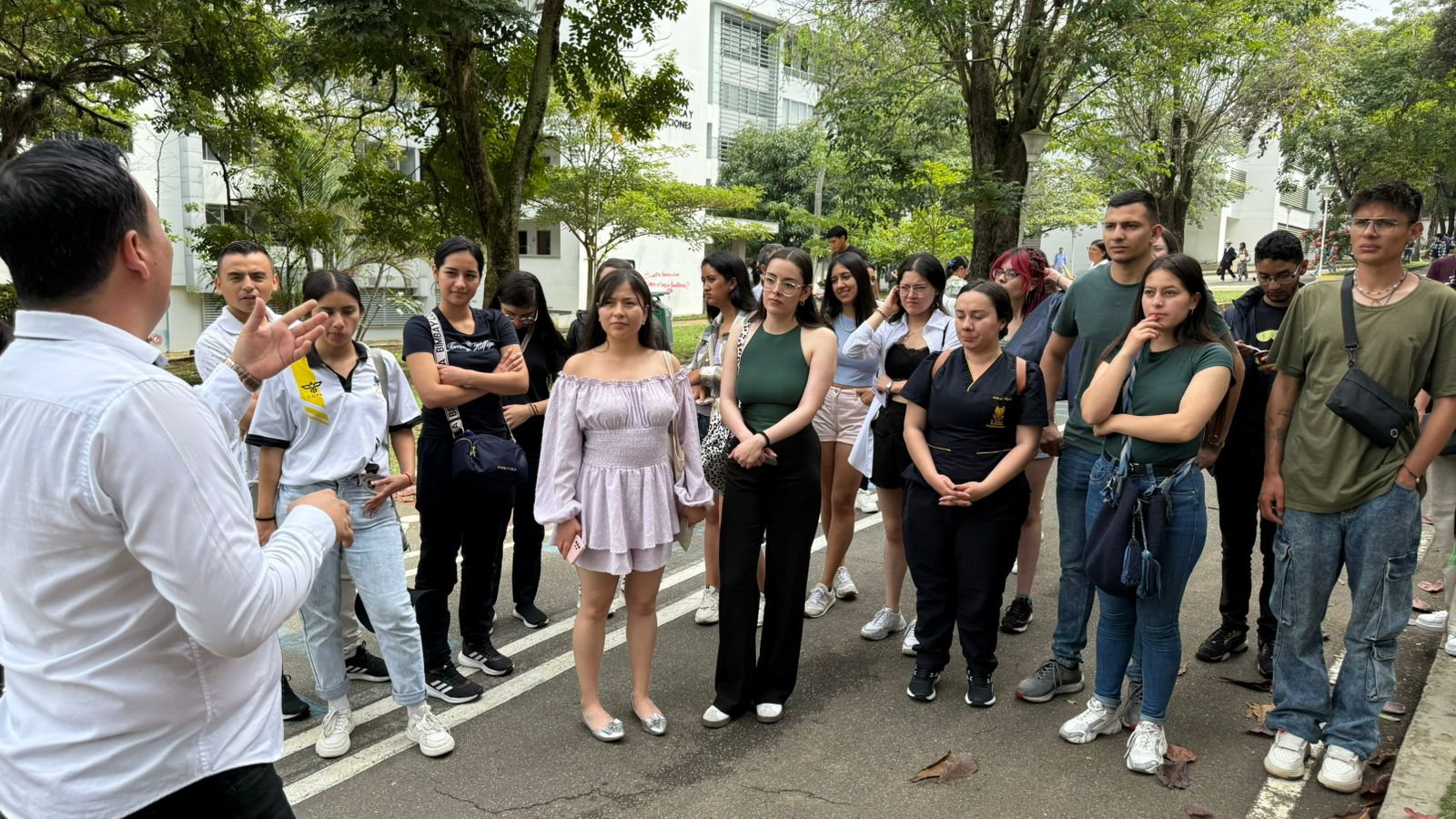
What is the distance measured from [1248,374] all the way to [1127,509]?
1439mm

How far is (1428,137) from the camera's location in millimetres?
24406

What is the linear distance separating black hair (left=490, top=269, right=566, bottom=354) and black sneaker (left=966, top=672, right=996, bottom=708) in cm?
273

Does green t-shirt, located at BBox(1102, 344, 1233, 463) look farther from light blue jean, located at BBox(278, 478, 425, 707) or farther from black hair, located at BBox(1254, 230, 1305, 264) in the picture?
light blue jean, located at BBox(278, 478, 425, 707)

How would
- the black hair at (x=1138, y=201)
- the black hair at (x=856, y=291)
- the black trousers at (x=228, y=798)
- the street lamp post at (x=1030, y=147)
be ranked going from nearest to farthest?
the black trousers at (x=228, y=798) < the black hair at (x=1138, y=201) < the black hair at (x=856, y=291) < the street lamp post at (x=1030, y=147)

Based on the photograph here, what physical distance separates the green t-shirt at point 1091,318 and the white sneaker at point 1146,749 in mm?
1125

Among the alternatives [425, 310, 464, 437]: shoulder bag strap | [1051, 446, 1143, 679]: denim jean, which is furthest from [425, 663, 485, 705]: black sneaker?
[1051, 446, 1143, 679]: denim jean

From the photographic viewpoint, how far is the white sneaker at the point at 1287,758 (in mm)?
3504

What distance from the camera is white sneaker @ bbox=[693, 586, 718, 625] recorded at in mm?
5086

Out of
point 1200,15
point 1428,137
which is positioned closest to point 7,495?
point 1200,15

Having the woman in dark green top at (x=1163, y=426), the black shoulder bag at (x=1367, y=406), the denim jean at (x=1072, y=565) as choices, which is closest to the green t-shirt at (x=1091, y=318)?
the denim jean at (x=1072, y=565)

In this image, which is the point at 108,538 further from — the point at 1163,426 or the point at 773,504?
the point at 1163,426

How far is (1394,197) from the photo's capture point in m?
3.38

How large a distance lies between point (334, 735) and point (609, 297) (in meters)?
2.06

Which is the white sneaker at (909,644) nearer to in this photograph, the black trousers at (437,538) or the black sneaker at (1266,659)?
the black sneaker at (1266,659)
